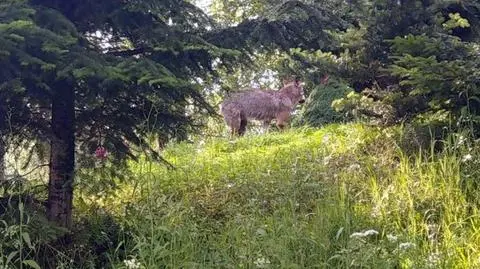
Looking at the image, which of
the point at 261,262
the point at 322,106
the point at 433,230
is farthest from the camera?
the point at 322,106

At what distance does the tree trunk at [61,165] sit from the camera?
3.56 meters

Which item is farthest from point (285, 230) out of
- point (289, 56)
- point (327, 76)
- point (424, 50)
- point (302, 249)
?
point (327, 76)

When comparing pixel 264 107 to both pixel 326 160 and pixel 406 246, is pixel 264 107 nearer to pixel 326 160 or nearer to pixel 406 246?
pixel 326 160

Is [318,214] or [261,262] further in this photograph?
[318,214]

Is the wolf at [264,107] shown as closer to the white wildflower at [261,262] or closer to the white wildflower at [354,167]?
the white wildflower at [354,167]

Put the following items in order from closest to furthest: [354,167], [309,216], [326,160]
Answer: [309,216] < [354,167] < [326,160]

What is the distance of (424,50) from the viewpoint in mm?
3898

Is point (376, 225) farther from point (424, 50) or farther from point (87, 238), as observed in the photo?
point (87, 238)

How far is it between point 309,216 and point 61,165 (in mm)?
1554

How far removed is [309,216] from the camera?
140 inches

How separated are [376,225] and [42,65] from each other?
1998mm

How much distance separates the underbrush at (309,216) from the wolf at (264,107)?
456cm

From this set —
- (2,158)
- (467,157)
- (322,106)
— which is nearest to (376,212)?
(467,157)

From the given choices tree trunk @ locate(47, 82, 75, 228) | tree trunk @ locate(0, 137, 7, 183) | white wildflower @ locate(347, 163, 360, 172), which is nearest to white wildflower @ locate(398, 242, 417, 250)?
white wildflower @ locate(347, 163, 360, 172)
